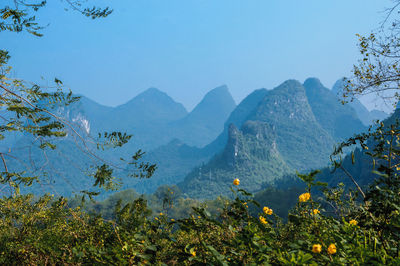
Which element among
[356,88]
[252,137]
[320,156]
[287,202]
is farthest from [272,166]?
[356,88]

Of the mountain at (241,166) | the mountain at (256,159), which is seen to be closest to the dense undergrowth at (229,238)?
the mountain at (256,159)

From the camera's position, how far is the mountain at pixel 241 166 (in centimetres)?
14125

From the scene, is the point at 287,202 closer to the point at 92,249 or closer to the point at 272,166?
the point at 92,249

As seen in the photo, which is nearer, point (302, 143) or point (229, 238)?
point (229, 238)

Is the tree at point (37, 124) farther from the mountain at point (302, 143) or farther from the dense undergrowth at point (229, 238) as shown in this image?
the mountain at point (302, 143)

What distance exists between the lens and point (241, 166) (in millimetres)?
149875

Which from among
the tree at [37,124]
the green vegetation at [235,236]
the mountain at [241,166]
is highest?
the mountain at [241,166]

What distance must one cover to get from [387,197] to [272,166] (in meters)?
158

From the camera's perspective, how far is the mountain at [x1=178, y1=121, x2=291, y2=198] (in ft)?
463

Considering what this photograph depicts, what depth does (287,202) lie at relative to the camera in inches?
2662

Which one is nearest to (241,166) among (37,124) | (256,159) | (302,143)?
(256,159)

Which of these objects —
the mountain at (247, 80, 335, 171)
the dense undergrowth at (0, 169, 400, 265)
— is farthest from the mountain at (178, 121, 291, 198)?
the dense undergrowth at (0, 169, 400, 265)

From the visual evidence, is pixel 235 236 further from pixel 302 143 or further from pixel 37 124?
pixel 302 143

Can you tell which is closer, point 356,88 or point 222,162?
point 356,88
